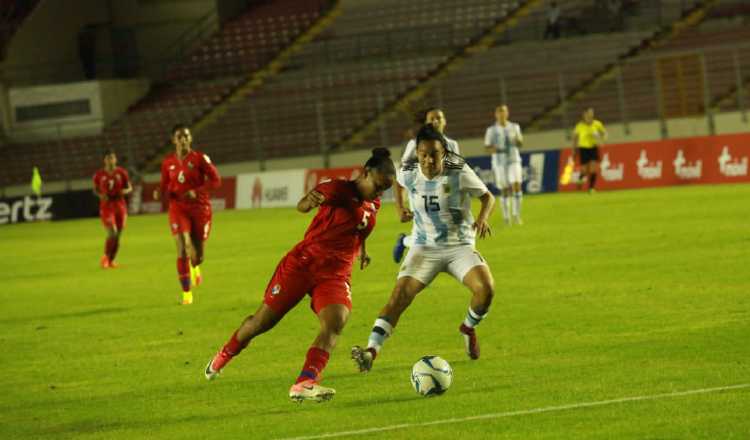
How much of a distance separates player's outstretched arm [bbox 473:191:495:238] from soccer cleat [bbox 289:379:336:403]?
243 cm

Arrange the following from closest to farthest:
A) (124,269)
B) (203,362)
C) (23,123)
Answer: (203,362)
(124,269)
(23,123)

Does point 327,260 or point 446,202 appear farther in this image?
point 446,202

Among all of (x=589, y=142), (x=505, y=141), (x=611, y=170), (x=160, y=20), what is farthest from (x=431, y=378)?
(x=160, y=20)

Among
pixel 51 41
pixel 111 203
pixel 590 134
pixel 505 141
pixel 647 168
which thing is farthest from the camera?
pixel 51 41

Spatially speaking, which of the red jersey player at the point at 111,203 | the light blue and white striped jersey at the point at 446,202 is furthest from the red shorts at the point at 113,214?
the light blue and white striped jersey at the point at 446,202

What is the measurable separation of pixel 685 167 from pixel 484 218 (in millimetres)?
28231

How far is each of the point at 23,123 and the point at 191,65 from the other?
274 inches

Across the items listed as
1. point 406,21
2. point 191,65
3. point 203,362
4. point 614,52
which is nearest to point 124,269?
point 203,362

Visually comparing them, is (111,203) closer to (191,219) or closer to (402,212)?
(191,219)

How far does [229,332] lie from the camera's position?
54.8 ft

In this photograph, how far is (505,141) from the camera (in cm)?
3052

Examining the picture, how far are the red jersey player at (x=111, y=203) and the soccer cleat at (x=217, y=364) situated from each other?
1639 centimetres

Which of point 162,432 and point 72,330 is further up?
point 162,432

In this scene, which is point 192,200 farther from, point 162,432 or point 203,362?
point 162,432
